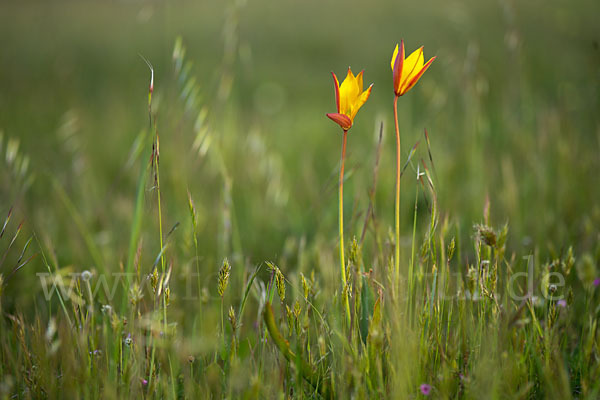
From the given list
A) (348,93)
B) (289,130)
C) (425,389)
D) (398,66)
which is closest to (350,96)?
(348,93)

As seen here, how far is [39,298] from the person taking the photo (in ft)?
5.97

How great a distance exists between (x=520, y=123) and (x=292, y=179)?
4.69 ft

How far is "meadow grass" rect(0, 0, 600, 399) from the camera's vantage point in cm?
110

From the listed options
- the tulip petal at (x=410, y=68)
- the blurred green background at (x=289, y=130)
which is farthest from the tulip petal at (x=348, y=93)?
the blurred green background at (x=289, y=130)

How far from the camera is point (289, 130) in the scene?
4.00m

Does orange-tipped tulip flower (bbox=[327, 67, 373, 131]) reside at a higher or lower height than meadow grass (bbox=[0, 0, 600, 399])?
higher

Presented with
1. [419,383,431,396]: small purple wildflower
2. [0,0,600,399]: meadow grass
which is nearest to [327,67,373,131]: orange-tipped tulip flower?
[0,0,600,399]: meadow grass

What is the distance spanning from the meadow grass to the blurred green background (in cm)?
3

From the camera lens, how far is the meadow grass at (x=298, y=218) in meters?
1.10

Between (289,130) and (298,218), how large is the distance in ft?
5.48

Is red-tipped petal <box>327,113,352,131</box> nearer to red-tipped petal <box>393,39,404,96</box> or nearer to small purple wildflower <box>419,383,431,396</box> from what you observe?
red-tipped petal <box>393,39,404,96</box>

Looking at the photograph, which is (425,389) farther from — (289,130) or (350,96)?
(289,130)

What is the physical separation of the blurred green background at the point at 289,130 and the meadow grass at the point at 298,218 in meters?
0.03

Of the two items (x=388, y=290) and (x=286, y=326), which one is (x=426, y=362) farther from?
(x=286, y=326)
